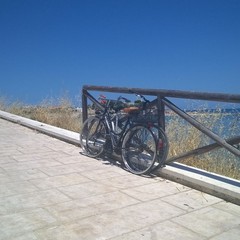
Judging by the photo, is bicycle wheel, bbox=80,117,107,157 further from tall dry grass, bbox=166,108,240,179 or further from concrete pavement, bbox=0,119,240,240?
tall dry grass, bbox=166,108,240,179

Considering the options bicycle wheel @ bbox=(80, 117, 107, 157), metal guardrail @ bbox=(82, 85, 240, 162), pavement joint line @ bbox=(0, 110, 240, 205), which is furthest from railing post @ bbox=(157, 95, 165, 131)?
bicycle wheel @ bbox=(80, 117, 107, 157)

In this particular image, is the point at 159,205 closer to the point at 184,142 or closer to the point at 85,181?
the point at 85,181

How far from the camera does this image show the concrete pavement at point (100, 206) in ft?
9.42

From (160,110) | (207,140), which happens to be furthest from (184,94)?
(207,140)

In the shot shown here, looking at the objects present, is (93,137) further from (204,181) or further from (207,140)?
(204,181)

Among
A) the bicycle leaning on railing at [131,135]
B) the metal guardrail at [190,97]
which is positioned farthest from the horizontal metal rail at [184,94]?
the bicycle leaning on railing at [131,135]

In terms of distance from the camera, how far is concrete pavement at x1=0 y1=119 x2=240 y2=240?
287 cm

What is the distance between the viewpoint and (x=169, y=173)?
4406 mm

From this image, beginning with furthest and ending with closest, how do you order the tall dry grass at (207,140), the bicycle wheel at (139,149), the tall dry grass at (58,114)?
the tall dry grass at (58,114), the tall dry grass at (207,140), the bicycle wheel at (139,149)

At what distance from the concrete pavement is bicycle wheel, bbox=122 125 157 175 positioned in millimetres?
213

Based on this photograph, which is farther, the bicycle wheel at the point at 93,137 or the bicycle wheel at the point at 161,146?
the bicycle wheel at the point at 93,137

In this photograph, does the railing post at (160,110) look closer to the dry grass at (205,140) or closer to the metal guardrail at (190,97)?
the metal guardrail at (190,97)

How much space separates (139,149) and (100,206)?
151 centimetres

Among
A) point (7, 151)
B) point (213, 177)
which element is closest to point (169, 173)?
point (213, 177)
